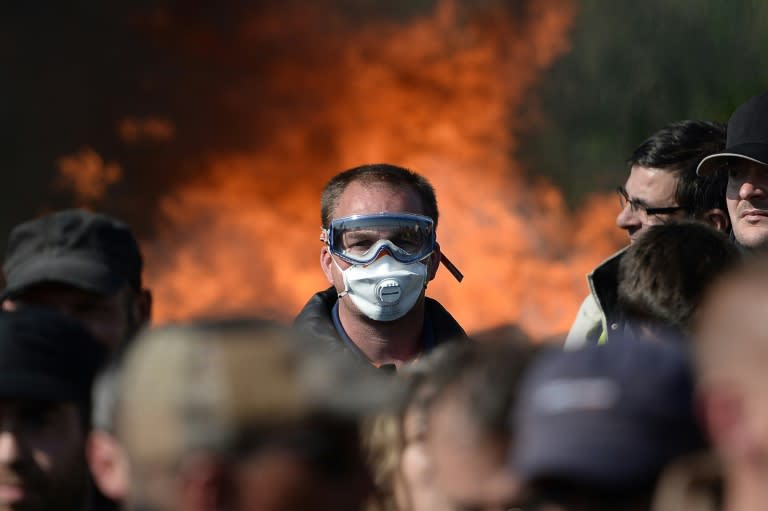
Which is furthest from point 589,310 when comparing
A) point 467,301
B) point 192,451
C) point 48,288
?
point 467,301

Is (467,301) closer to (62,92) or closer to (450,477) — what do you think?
(62,92)

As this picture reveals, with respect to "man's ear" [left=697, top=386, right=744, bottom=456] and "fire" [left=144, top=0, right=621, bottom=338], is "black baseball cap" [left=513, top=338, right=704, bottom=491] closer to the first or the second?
"man's ear" [left=697, top=386, right=744, bottom=456]

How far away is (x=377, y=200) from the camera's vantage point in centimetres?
615

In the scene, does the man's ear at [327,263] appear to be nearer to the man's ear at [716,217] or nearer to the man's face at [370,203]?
the man's face at [370,203]

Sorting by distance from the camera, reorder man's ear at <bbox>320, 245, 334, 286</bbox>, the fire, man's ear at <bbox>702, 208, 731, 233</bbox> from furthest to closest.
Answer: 1. the fire
2. man's ear at <bbox>702, 208, 731, 233</bbox>
3. man's ear at <bbox>320, 245, 334, 286</bbox>

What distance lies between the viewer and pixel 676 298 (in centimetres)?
431

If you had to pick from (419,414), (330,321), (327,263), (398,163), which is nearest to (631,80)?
(398,163)

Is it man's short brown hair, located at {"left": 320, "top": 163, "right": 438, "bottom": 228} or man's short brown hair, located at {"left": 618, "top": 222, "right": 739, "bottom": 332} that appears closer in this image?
man's short brown hair, located at {"left": 618, "top": 222, "right": 739, "bottom": 332}

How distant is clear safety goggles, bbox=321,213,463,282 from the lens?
20.0ft

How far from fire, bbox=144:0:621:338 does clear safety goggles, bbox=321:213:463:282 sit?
1133cm

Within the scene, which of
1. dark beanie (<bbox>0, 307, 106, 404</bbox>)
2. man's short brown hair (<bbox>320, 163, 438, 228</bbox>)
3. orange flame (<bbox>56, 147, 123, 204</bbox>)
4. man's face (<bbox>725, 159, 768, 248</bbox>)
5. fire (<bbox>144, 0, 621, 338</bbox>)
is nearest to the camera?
dark beanie (<bbox>0, 307, 106, 404</bbox>)

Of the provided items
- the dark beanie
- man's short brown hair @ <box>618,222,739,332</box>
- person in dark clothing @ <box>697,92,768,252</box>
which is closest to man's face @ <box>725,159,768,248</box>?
person in dark clothing @ <box>697,92,768,252</box>

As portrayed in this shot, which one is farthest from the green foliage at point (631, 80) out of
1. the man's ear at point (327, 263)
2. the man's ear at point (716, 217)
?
the man's ear at point (327, 263)

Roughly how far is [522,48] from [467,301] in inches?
189
